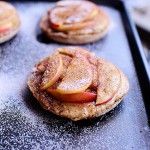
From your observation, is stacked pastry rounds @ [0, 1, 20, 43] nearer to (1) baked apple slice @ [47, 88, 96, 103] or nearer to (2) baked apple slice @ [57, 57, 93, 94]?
(2) baked apple slice @ [57, 57, 93, 94]

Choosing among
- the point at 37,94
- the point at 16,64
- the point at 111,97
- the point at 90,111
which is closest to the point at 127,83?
the point at 111,97

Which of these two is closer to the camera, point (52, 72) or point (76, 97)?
point (76, 97)

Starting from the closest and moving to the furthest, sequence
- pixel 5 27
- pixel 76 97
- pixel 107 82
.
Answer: pixel 76 97 → pixel 107 82 → pixel 5 27

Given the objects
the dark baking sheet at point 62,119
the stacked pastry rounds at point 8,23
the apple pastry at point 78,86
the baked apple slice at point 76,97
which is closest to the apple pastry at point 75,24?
the dark baking sheet at point 62,119

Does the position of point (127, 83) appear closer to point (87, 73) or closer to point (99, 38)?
point (87, 73)

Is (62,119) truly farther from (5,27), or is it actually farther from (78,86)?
(5,27)

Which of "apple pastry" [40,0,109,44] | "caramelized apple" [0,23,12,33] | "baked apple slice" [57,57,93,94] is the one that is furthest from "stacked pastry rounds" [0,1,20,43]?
"baked apple slice" [57,57,93,94]

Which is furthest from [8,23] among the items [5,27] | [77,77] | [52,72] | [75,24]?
[77,77]
